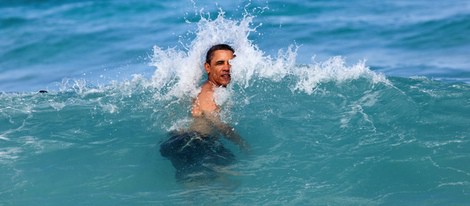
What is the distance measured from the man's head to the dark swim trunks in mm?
1169

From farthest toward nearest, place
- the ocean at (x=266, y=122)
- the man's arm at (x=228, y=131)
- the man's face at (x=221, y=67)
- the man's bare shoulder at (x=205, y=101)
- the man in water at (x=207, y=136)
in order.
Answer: the man's face at (x=221, y=67)
the man's bare shoulder at (x=205, y=101)
the man's arm at (x=228, y=131)
the man in water at (x=207, y=136)
the ocean at (x=266, y=122)

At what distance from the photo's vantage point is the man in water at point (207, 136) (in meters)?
7.18

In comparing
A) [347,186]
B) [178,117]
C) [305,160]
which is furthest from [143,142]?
[347,186]

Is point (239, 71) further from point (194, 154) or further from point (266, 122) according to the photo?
point (194, 154)

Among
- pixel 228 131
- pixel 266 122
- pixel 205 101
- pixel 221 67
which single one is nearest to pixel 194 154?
pixel 228 131

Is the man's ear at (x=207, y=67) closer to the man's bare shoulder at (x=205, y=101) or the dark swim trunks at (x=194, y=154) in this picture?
the man's bare shoulder at (x=205, y=101)

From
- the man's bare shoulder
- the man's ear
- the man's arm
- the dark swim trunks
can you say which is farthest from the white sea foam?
the dark swim trunks

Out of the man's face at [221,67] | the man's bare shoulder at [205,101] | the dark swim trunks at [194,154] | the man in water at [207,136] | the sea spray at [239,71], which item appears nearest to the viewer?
the dark swim trunks at [194,154]

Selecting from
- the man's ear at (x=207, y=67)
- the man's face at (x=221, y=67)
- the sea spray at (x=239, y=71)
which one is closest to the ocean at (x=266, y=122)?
the sea spray at (x=239, y=71)

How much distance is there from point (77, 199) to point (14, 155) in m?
1.53

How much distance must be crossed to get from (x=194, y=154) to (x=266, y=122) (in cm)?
141

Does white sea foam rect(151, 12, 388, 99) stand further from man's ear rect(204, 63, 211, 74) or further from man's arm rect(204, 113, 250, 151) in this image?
man's arm rect(204, 113, 250, 151)

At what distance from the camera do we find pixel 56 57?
1511 centimetres

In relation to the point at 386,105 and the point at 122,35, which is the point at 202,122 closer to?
the point at 386,105
